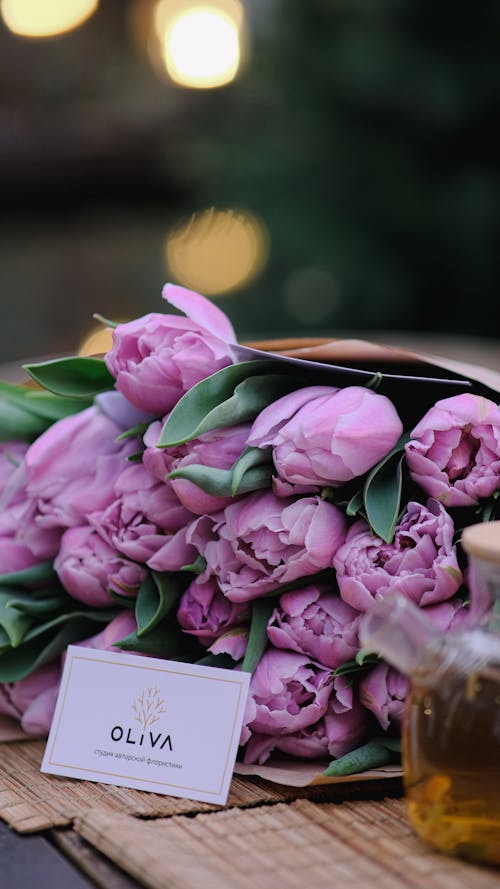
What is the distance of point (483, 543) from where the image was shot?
0.50m

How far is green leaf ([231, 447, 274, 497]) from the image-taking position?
0.60m

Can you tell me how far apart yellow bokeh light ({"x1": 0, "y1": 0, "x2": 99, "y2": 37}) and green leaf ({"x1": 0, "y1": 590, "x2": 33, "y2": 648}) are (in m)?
2.53

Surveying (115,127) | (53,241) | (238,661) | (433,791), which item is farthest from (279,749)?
(53,241)

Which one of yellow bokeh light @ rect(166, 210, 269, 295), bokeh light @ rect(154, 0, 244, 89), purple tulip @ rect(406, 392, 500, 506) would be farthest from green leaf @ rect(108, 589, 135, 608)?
bokeh light @ rect(154, 0, 244, 89)

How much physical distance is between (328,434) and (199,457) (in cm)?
9

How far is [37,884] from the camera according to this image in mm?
523

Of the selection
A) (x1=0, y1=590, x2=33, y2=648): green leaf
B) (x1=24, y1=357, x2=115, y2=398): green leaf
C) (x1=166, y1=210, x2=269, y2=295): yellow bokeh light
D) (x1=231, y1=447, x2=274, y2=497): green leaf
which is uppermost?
(x1=166, y1=210, x2=269, y2=295): yellow bokeh light

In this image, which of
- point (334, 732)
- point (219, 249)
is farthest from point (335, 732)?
point (219, 249)

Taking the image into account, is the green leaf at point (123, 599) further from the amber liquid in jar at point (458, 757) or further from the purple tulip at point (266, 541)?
the amber liquid in jar at point (458, 757)

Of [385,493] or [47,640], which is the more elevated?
[385,493]

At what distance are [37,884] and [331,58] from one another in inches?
83.4

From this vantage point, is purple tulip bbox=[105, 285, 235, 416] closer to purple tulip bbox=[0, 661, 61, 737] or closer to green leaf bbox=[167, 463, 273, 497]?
green leaf bbox=[167, 463, 273, 497]

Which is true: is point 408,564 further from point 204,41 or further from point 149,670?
point 204,41

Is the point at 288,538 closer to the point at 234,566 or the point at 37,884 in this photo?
the point at 234,566
